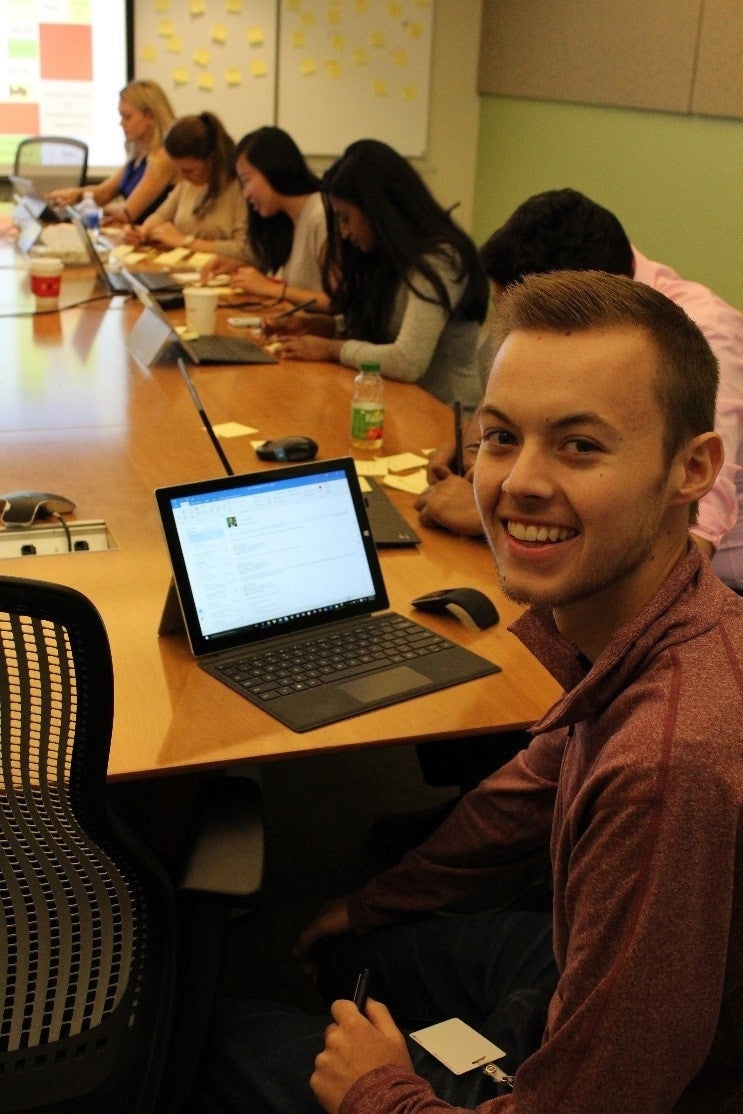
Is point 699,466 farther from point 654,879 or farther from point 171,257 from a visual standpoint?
point 171,257

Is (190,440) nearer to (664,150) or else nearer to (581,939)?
(581,939)

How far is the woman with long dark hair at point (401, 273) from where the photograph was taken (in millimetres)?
3096

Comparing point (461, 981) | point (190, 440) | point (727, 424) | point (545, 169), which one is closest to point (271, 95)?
point (545, 169)

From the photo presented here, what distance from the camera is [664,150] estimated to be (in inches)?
191

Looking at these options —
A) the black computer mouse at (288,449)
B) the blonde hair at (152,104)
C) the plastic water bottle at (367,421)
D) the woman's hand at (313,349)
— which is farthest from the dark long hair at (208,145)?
the black computer mouse at (288,449)

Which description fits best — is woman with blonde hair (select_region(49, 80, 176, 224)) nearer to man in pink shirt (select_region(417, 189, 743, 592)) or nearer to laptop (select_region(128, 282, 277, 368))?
laptop (select_region(128, 282, 277, 368))

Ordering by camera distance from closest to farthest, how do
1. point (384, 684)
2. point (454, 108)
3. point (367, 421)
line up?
point (384, 684) → point (367, 421) → point (454, 108)

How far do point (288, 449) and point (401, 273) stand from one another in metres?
0.88

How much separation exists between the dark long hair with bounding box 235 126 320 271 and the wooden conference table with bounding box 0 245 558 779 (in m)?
0.58

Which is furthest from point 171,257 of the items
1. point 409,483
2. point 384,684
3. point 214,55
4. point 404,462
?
point 384,684

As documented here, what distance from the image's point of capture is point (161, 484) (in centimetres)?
230

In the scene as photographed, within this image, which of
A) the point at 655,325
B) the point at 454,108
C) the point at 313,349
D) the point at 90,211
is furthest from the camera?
the point at 454,108

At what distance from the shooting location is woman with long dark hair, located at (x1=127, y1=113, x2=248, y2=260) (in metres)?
4.95

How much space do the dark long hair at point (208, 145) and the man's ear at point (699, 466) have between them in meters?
4.28
